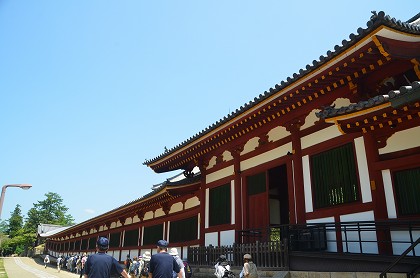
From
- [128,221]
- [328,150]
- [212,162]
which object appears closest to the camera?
[328,150]

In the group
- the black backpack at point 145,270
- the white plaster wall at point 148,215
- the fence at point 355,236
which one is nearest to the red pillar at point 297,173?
the fence at point 355,236

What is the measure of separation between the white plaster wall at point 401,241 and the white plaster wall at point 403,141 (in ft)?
5.36

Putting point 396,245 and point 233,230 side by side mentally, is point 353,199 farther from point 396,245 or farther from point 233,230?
point 233,230

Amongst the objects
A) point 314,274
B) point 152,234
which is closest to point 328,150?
point 314,274

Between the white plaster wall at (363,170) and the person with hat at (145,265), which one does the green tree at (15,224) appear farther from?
the white plaster wall at (363,170)

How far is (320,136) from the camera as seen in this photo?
8805 mm

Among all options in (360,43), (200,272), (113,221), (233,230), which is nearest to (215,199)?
(233,230)

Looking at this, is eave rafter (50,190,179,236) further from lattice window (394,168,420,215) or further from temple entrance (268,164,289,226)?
lattice window (394,168,420,215)

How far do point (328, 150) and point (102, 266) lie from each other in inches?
235

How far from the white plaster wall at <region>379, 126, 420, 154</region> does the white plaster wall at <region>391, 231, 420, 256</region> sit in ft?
5.36

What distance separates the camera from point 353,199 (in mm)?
7648

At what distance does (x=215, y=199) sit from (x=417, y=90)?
28.1ft

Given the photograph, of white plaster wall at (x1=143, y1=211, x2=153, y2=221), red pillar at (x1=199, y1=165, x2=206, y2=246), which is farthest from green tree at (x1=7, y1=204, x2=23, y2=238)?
red pillar at (x1=199, y1=165, x2=206, y2=246)

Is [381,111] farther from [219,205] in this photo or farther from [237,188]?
[219,205]
